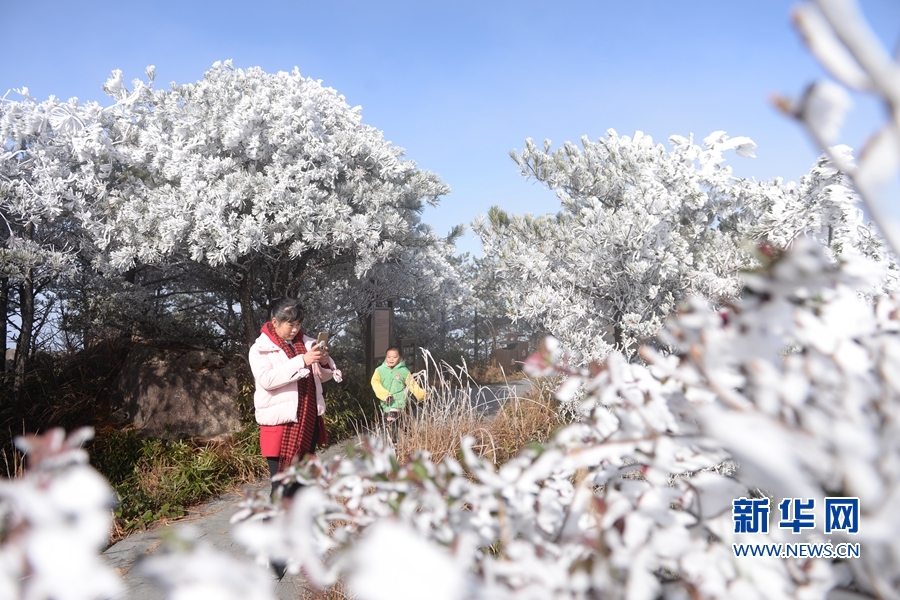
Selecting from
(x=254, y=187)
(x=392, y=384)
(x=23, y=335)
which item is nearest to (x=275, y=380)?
(x=392, y=384)

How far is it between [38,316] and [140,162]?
1.85 meters

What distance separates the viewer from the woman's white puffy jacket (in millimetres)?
3570

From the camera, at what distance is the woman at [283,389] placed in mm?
3576

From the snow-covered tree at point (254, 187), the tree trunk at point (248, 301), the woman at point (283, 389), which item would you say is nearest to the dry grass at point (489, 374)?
the snow-covered tree at point (254, 187)

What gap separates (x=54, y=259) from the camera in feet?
16.2

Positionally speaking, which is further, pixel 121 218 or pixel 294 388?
pixel 121 218

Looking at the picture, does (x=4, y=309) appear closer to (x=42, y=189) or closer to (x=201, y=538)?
(x=42, y=189)

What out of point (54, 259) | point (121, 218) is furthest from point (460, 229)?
point (54, 259)

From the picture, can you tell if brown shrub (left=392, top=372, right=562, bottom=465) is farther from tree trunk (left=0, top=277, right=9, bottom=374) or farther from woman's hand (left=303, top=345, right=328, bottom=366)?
tree trunk (left=0, top=277, right=9, bottom=374)

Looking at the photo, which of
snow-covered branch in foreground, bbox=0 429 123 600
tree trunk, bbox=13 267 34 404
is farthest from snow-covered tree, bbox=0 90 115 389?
snow-covered branch in foreground, bbox=0 429 123 600

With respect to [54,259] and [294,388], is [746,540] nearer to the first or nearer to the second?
[294,388]

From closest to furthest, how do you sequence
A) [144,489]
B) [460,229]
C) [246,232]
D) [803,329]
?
1. [803,329]
2. [144,489]
3. [246,232]
4. [460,229]

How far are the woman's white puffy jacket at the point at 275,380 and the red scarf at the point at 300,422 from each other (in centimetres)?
5

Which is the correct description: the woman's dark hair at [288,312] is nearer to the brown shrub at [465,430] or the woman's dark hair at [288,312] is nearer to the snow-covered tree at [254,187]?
the brown shrub at [465,430]
